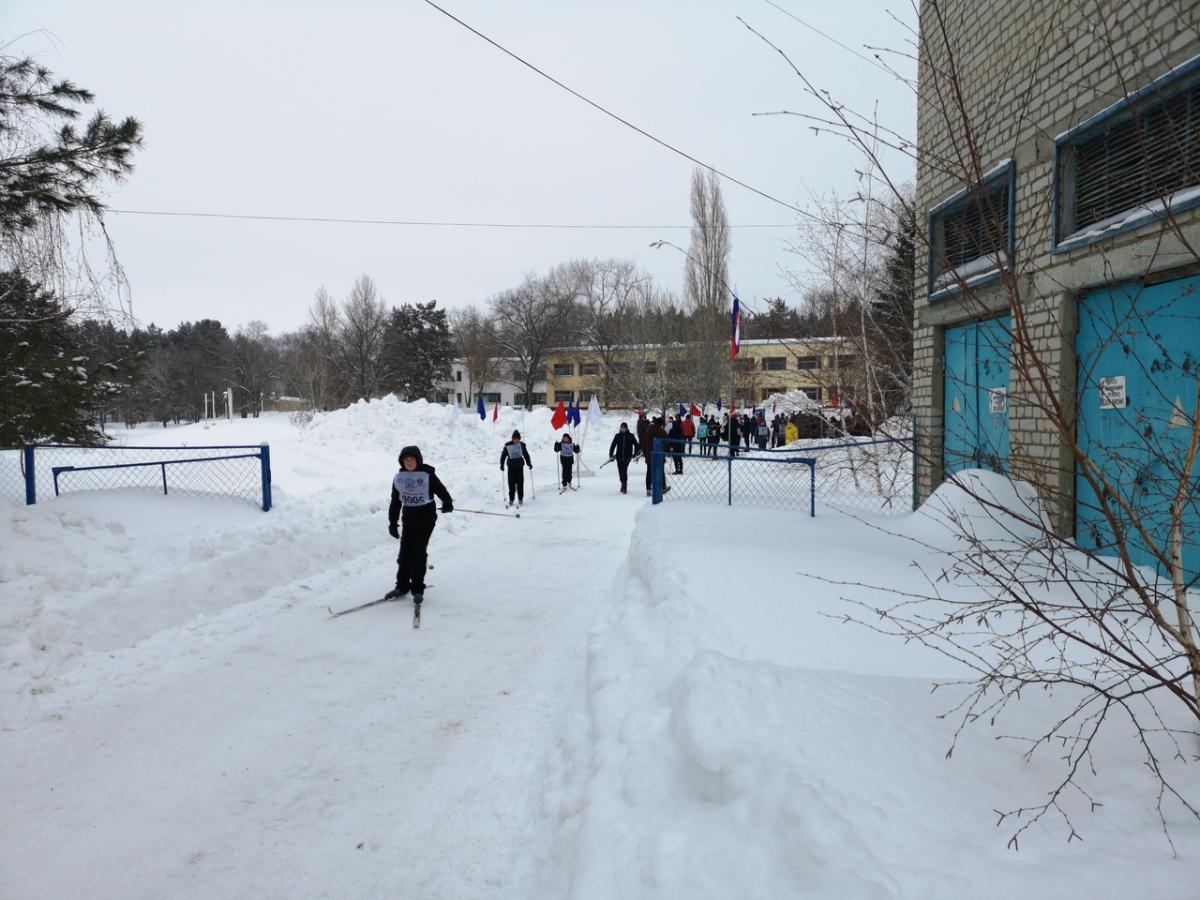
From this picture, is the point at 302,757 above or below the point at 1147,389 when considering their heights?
below

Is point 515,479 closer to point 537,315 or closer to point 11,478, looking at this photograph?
point 11,478

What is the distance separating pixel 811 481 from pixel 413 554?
6138 mm

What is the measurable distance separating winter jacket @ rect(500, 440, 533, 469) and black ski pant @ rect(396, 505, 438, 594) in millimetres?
6781

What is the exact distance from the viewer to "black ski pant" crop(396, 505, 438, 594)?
7148 mm

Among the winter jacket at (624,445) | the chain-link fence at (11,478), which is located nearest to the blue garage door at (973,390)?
the winter jacket at (624,445)

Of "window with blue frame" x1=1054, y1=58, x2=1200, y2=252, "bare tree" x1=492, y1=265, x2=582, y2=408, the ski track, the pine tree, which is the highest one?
"bare tree" x1=492, y1=265, x2=582, y2=408

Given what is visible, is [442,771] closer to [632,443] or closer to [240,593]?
[240,593]

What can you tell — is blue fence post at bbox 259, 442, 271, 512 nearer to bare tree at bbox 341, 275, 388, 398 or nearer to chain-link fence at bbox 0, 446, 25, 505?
chain-link fence at bbox 0, 446, 25, 505

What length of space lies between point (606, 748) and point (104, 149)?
7.37 metres

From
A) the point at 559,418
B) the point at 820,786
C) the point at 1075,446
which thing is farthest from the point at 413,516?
the point at 559,418

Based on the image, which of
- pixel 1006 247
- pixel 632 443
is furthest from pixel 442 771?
pixel 632 443

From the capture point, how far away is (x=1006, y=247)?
218 centimetres

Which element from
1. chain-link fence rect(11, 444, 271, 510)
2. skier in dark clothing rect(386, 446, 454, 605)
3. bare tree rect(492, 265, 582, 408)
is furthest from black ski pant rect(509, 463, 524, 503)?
bare tree rect(492, 265, 582, 408)

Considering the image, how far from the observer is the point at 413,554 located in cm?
730
